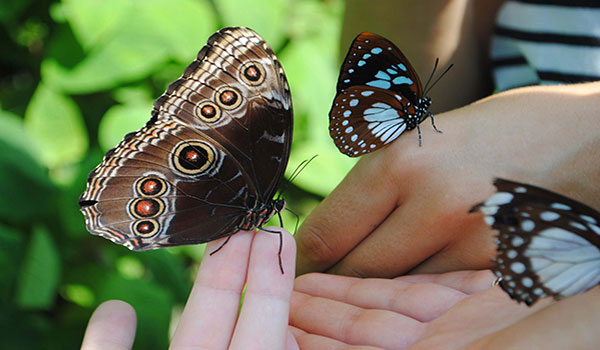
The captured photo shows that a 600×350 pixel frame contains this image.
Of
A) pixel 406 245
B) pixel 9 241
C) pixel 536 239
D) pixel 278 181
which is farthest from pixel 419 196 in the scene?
pixel 9 241

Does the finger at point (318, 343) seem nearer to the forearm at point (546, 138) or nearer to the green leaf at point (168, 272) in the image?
the forearm at point (546, 138)

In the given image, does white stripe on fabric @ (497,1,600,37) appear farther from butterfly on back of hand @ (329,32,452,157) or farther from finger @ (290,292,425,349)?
finger @ (290,292,425,349)

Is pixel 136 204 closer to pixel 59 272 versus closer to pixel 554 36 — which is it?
pixel 59 272

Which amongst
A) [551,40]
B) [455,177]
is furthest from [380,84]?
[551,40]

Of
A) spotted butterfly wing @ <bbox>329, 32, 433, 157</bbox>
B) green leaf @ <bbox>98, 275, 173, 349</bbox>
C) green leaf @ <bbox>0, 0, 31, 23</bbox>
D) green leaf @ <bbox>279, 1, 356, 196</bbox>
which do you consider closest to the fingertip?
spotted butterfly wing @ <bbox>329, 32, 433, 157</bbox>

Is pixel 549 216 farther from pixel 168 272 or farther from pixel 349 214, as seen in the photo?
pixel 168 272

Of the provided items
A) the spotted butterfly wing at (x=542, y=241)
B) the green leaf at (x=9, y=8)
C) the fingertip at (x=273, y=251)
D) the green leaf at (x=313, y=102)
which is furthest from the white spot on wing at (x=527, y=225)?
the green leaf at (x=9, y=8)

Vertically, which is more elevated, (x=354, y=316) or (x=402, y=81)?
(x=402, y=81)
